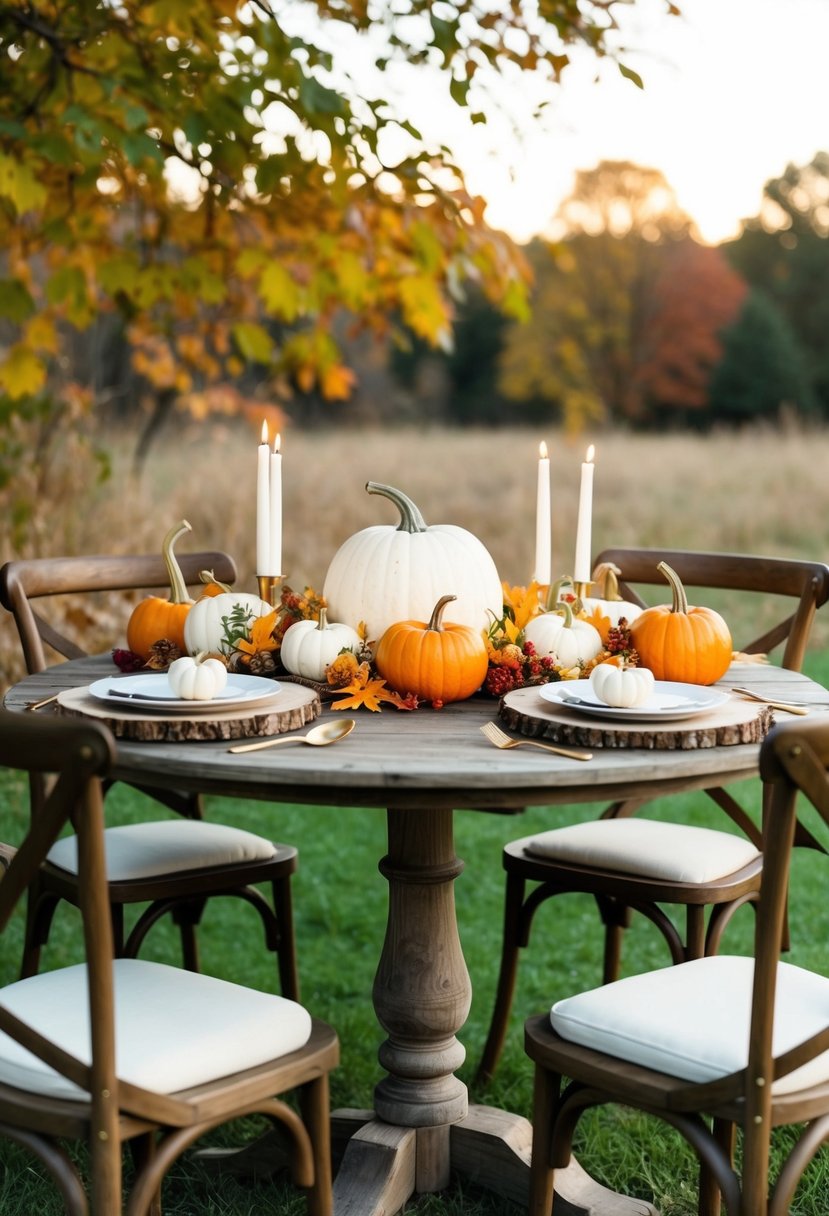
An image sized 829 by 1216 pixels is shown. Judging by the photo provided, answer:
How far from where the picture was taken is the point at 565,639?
2.02 metres

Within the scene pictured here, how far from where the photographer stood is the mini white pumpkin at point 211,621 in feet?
6.77

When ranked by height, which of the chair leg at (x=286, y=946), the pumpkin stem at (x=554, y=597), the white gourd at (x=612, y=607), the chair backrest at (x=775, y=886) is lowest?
the chair leg at (x=286, y=946)

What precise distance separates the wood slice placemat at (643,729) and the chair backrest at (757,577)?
85 cm

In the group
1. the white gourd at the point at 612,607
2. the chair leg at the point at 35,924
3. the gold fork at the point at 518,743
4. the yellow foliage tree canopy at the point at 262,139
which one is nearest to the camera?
the gold fork at the point at 518,743

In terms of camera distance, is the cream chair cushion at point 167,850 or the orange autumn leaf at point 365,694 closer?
the orange autumn leaf at point 365,694

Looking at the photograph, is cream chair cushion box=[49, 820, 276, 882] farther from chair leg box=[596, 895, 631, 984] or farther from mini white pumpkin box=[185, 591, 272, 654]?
Result: chair leg box=[596, 895, 631, 984]

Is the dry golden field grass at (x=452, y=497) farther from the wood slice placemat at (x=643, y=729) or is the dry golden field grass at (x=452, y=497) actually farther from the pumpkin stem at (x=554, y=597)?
the wood slice placemat at (x=643, y=729)

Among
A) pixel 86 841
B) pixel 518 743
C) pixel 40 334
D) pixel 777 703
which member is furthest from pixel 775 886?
pixel 40 334

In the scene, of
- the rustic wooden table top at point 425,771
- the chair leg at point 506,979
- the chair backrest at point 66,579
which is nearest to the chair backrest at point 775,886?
the rustic wooden table top at point 425,771

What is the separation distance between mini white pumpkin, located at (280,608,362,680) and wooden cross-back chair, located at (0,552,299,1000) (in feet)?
1.23

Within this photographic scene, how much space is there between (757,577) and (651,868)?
0.83 meters

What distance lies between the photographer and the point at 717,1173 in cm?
147

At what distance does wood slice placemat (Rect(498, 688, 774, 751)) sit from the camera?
1.64 metres

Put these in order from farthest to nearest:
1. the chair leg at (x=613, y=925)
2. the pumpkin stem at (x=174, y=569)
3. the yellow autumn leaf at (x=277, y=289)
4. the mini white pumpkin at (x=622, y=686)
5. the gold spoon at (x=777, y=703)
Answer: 1. the yellow autumn leaf at (x=277, y=289)
2. the chair leg at (x=613, y=925)
3. the pumpkin stem at (x=174, y=569)
4. the gold spoon at (x=777, y=703)
5. the mini white pumpkin at (x=622, y=686)
